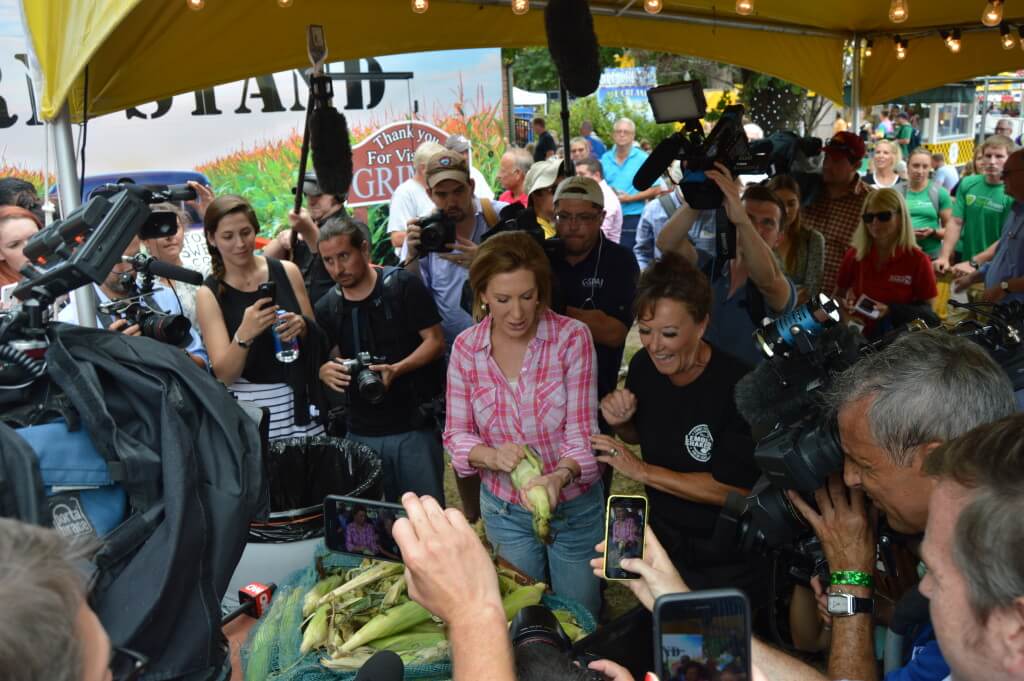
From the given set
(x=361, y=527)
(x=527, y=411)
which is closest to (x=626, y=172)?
(x=527, y=411)

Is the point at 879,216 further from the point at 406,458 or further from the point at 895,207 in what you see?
the point at 406,458

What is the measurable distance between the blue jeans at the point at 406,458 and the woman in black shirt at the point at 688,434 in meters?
0.99

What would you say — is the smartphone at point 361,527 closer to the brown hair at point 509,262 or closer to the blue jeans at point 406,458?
the brown hair at point 509,262

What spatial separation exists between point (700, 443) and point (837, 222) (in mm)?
3312

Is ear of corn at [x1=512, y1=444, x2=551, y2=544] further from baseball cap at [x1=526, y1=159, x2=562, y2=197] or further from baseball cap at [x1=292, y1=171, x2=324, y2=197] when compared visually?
baseball cap at [x1=526, y1=159, x2=562, y2=197]

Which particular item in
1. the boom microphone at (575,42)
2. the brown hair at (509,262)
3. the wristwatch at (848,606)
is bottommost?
the wristwatch at (848,606)

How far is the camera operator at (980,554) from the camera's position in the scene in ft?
3.25

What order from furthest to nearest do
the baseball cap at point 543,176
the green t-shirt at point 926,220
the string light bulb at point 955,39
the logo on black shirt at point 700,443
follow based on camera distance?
1. the green t-shirt at point 926,220
2. the string light bulb at point 955,39
3. the baseball cap at point 543,176
4. the logo on black shirt at point 700,443

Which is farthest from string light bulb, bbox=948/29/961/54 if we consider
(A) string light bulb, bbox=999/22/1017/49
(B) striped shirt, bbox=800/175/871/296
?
(B) striped shirt, bbox=800/175/871/296

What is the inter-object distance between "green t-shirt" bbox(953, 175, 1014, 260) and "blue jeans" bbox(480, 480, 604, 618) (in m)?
5.20

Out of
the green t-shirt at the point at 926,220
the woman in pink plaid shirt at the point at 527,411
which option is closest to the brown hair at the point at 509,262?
the woman in pink plaid shirt at the point at 527,411

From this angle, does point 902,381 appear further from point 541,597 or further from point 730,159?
point 730,159

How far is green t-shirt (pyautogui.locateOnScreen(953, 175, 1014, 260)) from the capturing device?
642 cm

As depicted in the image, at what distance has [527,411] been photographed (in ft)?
8.82
